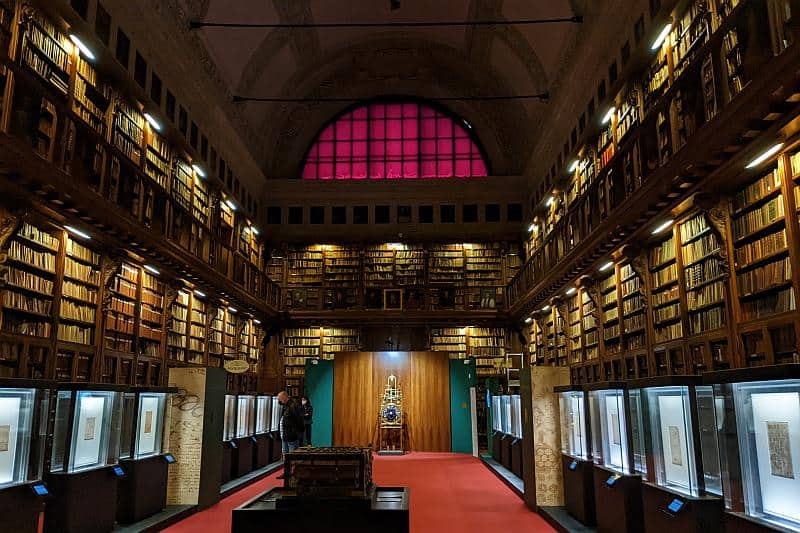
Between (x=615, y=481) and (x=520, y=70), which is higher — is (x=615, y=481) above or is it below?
below

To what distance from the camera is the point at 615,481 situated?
4.91 metres

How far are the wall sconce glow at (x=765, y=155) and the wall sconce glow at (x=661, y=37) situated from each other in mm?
3487

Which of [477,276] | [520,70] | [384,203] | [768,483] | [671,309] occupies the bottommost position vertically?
[768,483]

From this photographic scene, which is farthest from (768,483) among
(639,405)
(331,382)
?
(331,382)

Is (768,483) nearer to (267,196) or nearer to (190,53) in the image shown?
(190,53)

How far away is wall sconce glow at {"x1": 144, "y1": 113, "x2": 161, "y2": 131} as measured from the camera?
10859 mm

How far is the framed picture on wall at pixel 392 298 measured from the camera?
1691cm

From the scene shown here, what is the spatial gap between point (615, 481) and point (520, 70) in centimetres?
1290

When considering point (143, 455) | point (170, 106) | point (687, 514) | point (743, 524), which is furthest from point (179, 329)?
point (743, 524)

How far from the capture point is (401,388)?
53.4ft

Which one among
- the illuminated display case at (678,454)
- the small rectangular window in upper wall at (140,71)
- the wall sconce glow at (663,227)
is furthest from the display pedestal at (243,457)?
the illuminated display case at (678,454)

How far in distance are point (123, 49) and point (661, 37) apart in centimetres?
810

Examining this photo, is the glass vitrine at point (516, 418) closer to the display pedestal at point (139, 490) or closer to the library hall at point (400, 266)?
the library hall at point (400, 266)

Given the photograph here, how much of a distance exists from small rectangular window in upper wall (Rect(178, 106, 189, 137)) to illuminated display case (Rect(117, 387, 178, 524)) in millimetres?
6800
